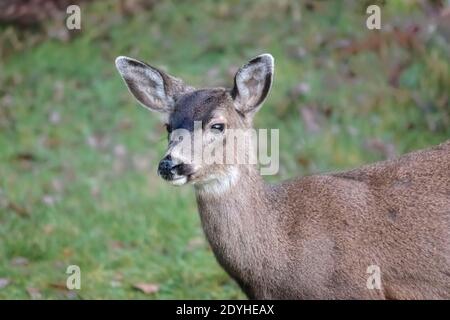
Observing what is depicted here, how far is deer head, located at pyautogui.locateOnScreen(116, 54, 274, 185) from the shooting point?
17.3 feet

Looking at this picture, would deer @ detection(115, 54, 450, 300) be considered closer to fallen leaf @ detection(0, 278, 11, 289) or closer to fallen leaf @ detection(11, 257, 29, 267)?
fallen leaf @ detection(0, 278, 11, 289)

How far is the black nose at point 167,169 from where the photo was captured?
Result: 514cm

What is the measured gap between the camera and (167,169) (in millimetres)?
5145

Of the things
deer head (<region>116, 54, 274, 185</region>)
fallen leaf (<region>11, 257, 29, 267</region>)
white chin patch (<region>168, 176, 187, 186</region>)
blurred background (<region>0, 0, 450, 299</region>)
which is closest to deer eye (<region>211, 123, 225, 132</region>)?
deer head (<region>116, 54, 274, 185</region>)

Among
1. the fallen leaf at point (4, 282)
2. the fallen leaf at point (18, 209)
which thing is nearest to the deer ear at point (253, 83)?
the fallen leaf at point (4, 282)

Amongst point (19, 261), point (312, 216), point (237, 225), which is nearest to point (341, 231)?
point (312, 216)

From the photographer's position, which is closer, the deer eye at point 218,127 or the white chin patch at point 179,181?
the white chin patch at point 179,181

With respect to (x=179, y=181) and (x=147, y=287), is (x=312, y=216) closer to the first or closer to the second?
(x=179, y=181)

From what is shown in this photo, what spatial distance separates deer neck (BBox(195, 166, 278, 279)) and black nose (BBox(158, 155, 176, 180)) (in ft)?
1.14

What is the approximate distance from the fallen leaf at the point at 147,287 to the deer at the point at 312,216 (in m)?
1.61

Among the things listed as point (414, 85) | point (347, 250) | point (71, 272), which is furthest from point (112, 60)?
point (347, 250)

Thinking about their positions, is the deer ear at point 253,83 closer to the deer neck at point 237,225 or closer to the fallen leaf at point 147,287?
the deer neck at point 237,225

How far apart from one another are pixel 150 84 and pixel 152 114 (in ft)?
13.6
